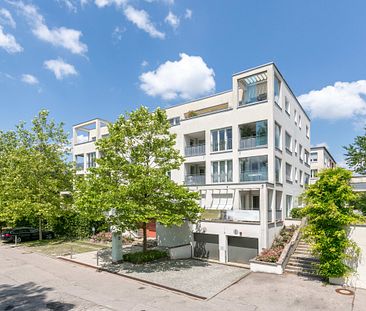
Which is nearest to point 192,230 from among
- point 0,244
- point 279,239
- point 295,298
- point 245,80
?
point 279,239

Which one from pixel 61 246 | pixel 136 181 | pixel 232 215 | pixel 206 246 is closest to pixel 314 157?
pixel 232 215

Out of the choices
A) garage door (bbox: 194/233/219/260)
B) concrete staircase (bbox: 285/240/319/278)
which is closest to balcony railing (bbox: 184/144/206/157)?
garage door (bbox: 194/233/219/260)

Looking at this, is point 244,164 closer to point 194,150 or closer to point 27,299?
point 194,150

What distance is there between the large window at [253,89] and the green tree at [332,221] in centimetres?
1096

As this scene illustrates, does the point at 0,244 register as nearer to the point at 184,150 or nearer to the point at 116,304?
the point at 184,150

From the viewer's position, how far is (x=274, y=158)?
2184 centimetres

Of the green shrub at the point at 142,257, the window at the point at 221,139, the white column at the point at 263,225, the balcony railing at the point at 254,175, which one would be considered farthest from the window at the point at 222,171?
the green shrub at the point at 142,257

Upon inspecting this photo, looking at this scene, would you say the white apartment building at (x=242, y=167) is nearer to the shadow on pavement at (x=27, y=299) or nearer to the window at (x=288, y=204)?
the window at (x=288, y=204)

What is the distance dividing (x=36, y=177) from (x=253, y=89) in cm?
2271

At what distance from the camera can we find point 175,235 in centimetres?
2252

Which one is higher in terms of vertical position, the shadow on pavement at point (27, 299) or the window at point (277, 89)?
the window at point (277, 89)

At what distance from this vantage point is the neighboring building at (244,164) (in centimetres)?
1967

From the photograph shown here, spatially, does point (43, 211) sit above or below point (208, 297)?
above

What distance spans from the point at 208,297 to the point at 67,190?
69.2ft
